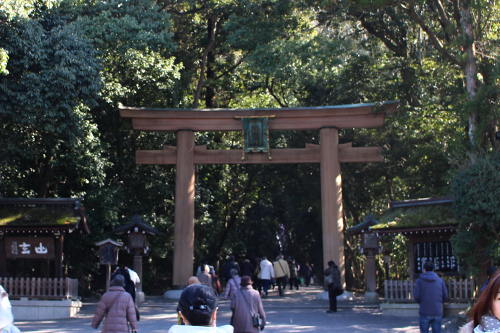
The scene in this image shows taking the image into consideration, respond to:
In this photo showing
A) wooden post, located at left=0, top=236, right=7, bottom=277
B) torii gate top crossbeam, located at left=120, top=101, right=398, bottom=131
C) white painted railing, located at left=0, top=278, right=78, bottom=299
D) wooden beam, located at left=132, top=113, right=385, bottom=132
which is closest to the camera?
white painted railing, located at left=0, top=278, right=78, bottom=299

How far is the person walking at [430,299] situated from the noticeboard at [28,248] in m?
9.50

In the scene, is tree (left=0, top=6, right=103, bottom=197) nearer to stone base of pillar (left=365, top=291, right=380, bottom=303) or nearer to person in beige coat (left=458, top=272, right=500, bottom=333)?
stone base of pillar (left=365, top=291, right=380, bottom=303)

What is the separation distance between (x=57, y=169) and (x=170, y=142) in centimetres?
464

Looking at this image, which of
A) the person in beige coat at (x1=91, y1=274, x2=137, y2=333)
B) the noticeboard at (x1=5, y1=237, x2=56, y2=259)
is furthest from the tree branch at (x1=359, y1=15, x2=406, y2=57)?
the person in beige coat at (x1=91, y1=274, x2=137, y2=333)

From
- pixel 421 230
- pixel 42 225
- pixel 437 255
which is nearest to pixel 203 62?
pixel 42 225

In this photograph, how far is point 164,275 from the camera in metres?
23.1

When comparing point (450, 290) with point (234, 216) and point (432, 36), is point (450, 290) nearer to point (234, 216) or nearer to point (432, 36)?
point (432, 36)

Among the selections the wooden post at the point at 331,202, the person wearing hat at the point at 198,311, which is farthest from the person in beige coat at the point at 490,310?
the wooden post at the point at 331,202

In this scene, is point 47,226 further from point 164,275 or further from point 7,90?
point 164,275

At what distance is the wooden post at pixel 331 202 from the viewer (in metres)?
16.1

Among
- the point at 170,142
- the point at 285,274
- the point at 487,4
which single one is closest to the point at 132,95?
the point at 170,142

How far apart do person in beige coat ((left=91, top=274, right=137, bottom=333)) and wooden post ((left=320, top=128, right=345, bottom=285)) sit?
33.4ft

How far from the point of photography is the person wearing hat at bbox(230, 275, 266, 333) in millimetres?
6387

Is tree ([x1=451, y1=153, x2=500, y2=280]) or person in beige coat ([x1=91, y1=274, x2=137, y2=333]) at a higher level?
tree ([x1=451, y1=153, x2=500, y2=280])
